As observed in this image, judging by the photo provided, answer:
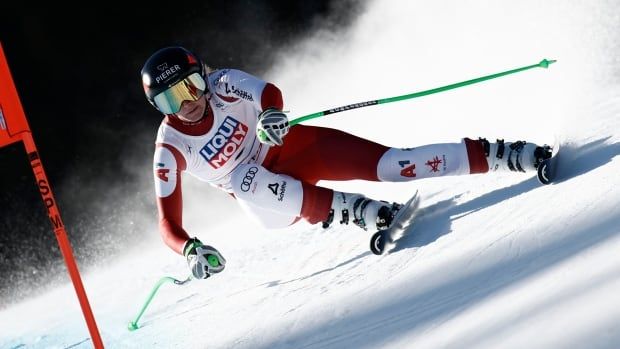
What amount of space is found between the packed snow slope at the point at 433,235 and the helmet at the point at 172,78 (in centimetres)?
107

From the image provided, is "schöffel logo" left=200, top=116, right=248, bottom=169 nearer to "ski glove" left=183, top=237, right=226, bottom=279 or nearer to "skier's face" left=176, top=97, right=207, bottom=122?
"skier's face" left=176, top=97, right=207, bottom=122

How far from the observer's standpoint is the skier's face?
3.29 meters

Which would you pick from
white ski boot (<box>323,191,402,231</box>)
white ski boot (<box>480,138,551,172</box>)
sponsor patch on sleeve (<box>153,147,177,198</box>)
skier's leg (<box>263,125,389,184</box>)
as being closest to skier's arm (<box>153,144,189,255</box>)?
sponsor patch on sleeve (<box>153,147,177,198</box>)

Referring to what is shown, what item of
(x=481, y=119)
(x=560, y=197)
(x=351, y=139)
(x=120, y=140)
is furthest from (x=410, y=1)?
(x=560, y=197)

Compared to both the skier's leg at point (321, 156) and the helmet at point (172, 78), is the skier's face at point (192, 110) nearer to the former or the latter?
the helmet at point (172, 78)

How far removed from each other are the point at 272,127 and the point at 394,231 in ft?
2.46

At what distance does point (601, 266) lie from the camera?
1.80 m

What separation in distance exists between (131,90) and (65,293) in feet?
7.66

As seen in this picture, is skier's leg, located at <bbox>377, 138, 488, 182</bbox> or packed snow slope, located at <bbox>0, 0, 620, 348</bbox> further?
skier's leg, located at <bbox>377, 138, 488, 182</bbox>

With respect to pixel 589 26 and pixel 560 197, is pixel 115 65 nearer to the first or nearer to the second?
pixel 589 26

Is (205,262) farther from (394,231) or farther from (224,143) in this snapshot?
(394,231)

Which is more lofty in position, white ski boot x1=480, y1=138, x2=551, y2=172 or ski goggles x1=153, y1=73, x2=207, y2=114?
ski goggles x1=153, y1=73, x2=207, y2=114

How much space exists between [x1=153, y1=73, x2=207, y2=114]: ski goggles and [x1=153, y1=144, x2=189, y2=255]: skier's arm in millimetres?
197

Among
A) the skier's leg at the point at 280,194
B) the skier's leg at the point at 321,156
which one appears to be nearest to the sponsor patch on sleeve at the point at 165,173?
the skier's leg at the point at 280,194
